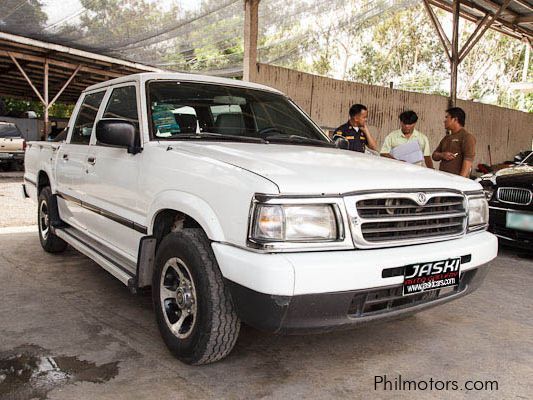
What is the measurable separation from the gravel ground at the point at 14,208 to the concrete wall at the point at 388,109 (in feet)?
12.5

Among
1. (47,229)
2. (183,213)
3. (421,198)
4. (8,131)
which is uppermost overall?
(8,131)

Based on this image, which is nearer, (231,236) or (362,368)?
(231,236)

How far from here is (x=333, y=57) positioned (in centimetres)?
2998

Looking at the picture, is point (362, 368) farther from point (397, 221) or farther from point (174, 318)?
point (174, 318)

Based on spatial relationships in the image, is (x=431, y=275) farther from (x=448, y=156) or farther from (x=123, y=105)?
(x=448, y=156)

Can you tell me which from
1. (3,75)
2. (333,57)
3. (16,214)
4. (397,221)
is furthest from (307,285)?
(333,57)

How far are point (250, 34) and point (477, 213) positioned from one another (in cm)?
480

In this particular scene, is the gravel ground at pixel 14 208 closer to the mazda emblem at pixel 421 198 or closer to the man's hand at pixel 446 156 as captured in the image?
the man's hand at pixel 446 156

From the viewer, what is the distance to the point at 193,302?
2492mm

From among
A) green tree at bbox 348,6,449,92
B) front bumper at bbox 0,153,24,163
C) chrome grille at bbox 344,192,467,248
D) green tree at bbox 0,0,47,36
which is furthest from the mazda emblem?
green tree at bbox 348,6,449,92

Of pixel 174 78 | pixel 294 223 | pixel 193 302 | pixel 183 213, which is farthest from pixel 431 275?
pixel 174 78

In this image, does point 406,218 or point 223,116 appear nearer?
point 406,218

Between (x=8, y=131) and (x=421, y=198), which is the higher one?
(x=8, y=131)

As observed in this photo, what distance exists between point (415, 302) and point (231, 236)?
101 centimetres
